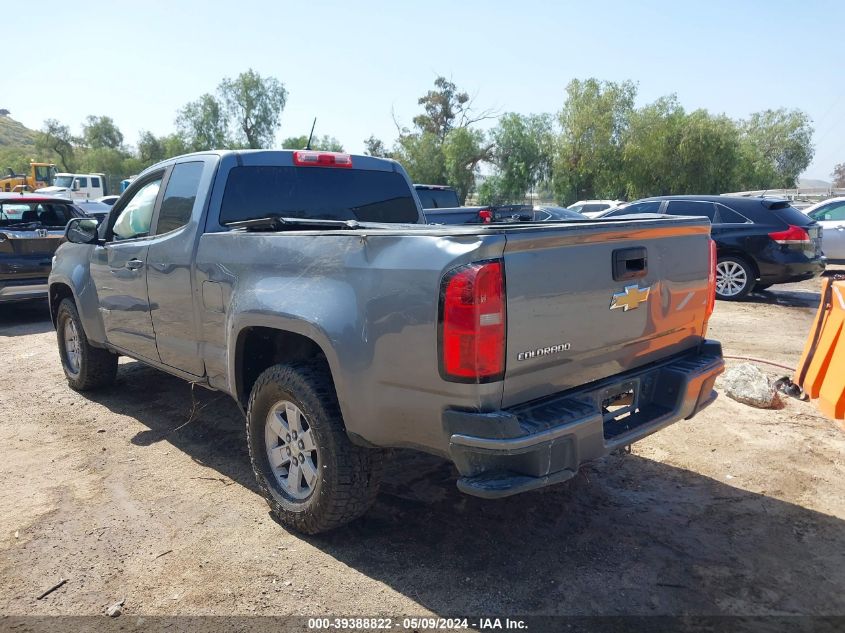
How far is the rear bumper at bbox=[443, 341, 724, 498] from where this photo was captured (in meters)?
2.47

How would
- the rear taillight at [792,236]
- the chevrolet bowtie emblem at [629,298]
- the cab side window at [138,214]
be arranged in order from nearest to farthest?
the chevrolet bowtie emblem at [629,298] → the cab side window at [138,214] → the rear taillight at [792,236]

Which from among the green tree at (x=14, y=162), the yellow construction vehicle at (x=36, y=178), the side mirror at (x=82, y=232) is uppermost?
the green tree at (x=14, y=162)

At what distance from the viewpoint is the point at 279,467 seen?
3.49 meters

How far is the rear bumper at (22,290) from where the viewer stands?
28.3 ft

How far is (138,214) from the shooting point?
4.78 m

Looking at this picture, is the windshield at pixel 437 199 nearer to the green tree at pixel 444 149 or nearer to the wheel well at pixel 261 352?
the wheel well at pixel 261 352

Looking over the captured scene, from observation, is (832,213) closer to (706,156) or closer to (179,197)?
(179,197)

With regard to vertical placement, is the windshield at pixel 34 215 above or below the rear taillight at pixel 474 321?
above

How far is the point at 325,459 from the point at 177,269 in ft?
5.71

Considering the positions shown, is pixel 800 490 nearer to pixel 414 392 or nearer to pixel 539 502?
pixel 539 502

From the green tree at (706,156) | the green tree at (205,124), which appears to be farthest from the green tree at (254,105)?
the green tree at (706,156)

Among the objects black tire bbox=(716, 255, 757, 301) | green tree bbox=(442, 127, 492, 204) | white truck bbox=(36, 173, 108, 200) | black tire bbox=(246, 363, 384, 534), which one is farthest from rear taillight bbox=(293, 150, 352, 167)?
green tree bbox=(442, 127, 492, 204)

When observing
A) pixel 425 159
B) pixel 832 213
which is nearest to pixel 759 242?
pixel 832 213

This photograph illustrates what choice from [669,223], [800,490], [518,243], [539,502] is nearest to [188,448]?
[539,502]
